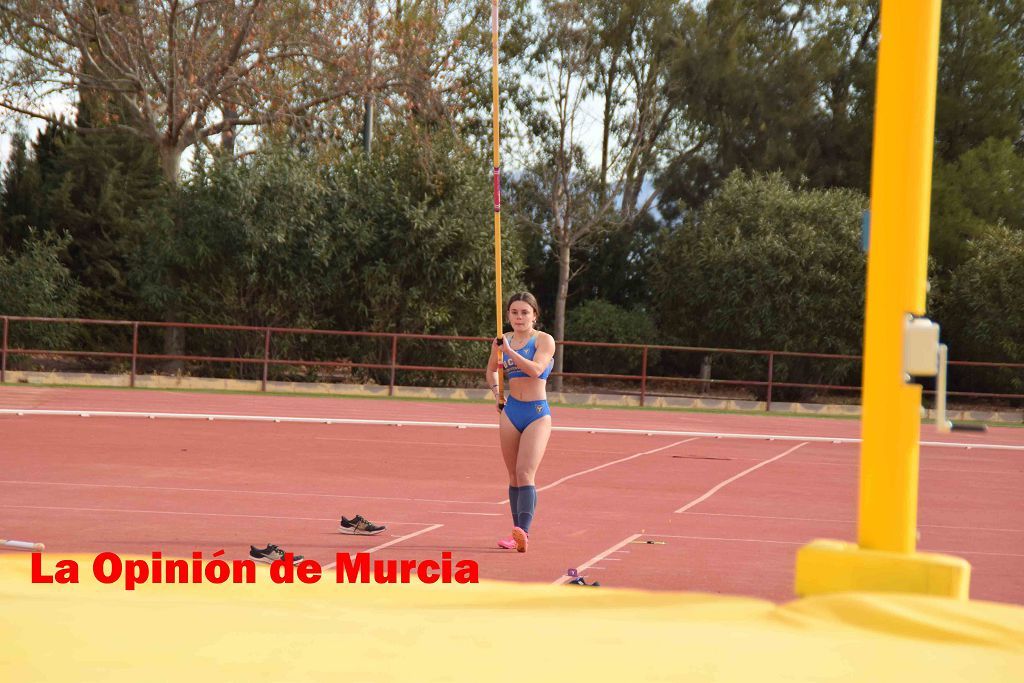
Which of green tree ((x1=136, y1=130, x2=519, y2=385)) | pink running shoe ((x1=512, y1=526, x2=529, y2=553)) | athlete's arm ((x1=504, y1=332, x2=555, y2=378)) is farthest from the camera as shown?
green tree ((x1=136, y1=130, x2=519, y2=385))

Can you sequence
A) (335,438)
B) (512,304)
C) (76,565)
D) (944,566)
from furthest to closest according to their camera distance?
(335,438) → (512,304) → (76,565) → (944,566)

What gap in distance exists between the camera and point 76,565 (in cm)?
625

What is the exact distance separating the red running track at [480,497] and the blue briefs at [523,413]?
2.84ft

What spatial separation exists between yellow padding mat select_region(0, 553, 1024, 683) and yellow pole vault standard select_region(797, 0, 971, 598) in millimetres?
262

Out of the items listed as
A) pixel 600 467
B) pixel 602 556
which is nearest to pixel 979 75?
pixel 600 467

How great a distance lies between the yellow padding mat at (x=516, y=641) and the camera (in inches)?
147

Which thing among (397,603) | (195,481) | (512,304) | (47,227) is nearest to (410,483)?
(195,481)

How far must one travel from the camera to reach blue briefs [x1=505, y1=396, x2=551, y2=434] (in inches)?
330

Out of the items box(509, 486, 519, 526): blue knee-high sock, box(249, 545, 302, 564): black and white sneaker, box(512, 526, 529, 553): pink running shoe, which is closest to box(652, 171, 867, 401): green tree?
box(509, 486, 519, 526): blue knee-high sock

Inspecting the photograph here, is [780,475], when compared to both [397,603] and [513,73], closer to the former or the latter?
[397,603]

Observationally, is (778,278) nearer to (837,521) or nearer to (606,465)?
(606,465)

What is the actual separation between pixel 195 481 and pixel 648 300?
26.7 metres

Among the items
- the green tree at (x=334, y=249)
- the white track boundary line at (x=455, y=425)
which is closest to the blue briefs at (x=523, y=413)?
the white track boundary line at (x=455, y=425)

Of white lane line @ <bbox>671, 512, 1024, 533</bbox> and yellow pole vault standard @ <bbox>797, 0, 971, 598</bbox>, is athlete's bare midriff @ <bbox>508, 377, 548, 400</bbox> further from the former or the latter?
yellow pole vault standard @ <bbox>797, 0, 971, 598</bbox>
